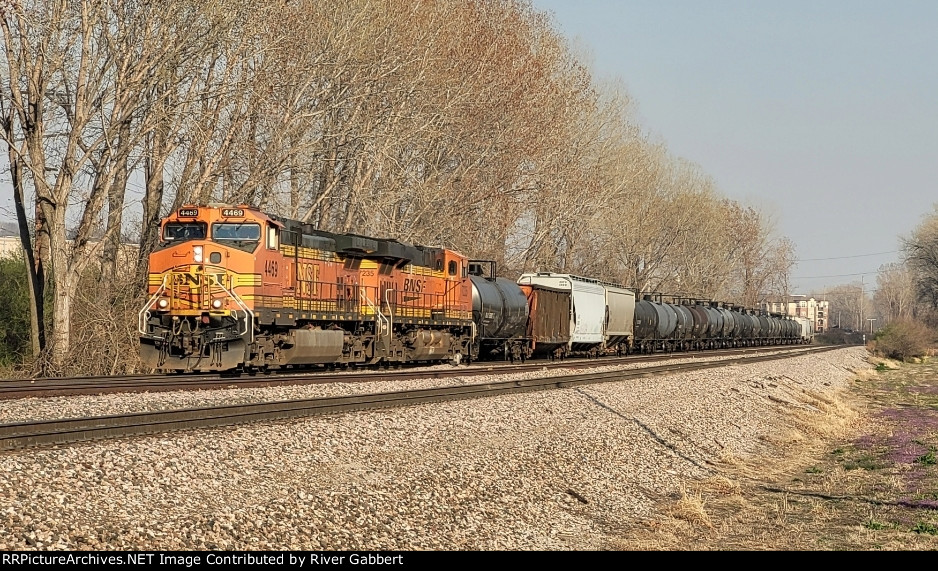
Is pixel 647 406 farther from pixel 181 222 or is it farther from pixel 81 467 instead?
pixel 81 467

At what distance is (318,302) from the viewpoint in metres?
23.6

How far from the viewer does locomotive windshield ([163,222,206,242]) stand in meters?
21.7

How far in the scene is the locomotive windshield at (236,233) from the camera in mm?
21328

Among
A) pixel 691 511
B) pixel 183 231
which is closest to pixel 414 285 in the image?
pixel 183 231

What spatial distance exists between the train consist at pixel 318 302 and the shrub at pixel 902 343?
44675 millimetres

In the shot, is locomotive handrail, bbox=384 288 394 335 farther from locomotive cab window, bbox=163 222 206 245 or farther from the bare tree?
the bare tree

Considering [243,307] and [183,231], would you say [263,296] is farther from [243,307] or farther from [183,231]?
[183,231]

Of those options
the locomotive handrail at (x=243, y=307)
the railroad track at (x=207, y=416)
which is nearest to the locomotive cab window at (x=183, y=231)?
the locomotive handrail at (x=243, y=307)

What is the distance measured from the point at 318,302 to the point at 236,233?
3.00m

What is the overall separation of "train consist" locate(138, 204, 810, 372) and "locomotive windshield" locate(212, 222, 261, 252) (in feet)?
Answer: 0.07

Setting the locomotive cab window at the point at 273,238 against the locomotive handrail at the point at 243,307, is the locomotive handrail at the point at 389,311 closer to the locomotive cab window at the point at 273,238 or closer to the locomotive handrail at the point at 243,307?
the locomotive cab window at the point at 273,238

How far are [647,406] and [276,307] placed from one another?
326 inches

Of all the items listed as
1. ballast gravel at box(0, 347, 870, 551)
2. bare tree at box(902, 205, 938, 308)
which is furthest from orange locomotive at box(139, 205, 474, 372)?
bare tree at box(902, 205, 938, 308)

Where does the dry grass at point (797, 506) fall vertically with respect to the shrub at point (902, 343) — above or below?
below
